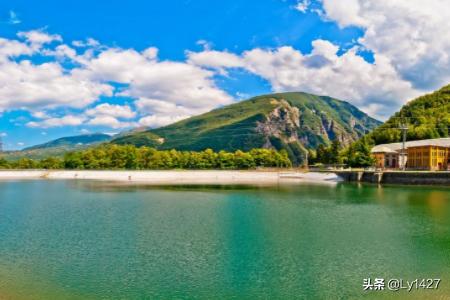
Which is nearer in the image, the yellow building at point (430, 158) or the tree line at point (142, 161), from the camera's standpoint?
the yellow building at point (430, 158)

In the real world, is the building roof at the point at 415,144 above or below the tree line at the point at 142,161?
above

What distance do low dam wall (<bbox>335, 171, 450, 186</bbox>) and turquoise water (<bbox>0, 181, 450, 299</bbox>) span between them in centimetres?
4976

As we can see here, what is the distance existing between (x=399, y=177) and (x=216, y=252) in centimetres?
8685

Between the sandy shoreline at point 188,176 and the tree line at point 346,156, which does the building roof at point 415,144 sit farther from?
the sandy shoreline at point 188,176

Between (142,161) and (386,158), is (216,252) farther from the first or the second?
(142,161)

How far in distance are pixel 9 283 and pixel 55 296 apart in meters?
3.59

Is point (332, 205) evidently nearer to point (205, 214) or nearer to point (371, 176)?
point (205, 214)

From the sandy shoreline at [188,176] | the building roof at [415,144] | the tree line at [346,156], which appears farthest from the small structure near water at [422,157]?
the sandy shoreline at [188,176]

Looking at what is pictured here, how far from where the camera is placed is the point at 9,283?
1978cm

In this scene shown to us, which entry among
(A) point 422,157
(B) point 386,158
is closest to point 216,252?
(A) point 422,157

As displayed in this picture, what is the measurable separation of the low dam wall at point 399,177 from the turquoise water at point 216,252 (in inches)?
1959

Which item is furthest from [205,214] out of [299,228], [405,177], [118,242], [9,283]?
[405,177]

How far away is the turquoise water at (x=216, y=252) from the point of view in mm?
19516

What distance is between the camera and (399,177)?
100125mm
